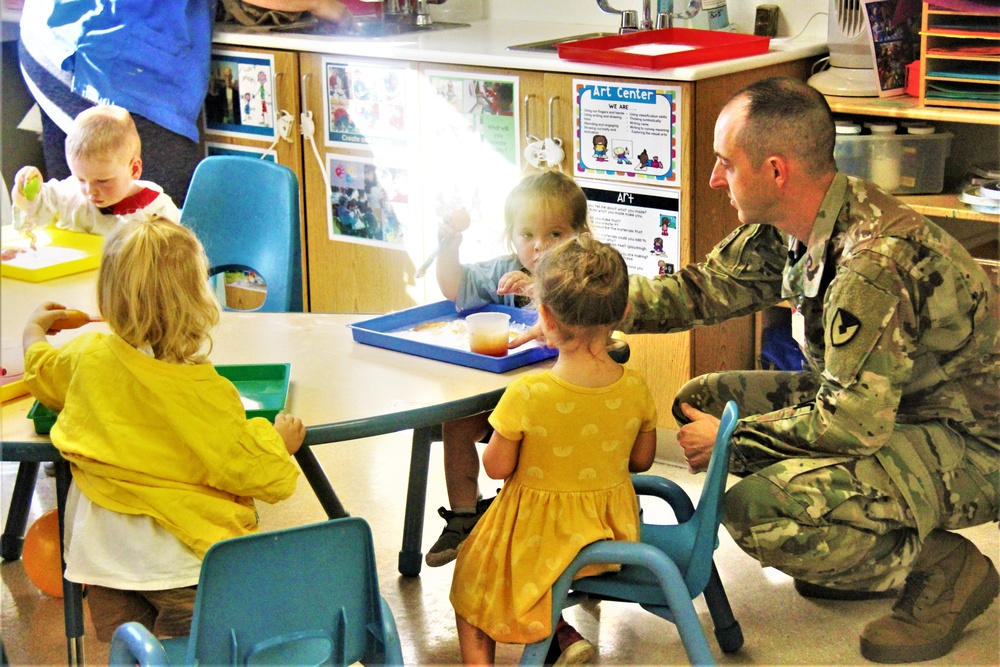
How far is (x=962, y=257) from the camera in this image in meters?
2.24

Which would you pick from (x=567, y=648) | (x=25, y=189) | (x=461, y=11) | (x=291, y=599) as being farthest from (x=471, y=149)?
(x=291, y=599)

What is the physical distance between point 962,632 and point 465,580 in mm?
1017

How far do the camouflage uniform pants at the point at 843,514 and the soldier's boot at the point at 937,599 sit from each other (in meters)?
0.08

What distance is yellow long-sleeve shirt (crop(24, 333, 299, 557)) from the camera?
1751 millimetres

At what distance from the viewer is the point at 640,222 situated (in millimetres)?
3162

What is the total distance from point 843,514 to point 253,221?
4.82 ft

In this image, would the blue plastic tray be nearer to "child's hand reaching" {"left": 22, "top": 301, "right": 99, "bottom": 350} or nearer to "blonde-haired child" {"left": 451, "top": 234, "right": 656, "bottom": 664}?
"blonde-haired child" {"left": 451, "top": 234, "right": 656, "bottom": 664}

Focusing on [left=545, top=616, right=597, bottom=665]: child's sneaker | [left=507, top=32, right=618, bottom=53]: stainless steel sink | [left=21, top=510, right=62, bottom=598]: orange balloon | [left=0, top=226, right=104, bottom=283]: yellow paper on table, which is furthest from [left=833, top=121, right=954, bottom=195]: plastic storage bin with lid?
[left=21, top=510, right=62, bottom=598]: orange balloon

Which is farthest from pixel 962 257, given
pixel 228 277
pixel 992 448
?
pixel 228 277

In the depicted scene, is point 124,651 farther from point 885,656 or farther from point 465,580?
point 885,656

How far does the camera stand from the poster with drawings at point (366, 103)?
359 centimetres

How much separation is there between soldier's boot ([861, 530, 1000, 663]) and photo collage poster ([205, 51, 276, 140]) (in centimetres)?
241

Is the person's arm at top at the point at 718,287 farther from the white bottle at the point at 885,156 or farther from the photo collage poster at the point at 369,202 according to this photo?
the photo collage poster at the point at 369,202

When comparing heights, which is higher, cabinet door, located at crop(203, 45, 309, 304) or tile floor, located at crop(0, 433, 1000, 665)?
cabinet door, located at crop(203, 45, 309, 304)
